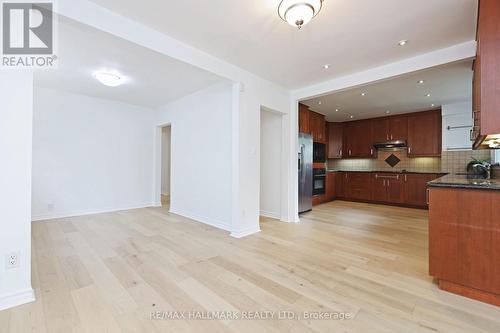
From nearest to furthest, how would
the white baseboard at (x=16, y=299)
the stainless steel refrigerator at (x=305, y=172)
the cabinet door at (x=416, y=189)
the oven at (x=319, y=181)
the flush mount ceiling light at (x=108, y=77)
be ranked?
the white baseboard at (x=16, y=299), the flush mount ceiling light at (x=108, y=77), the stainless steel refrigerator at (x=305, y=172), the cabinet door at (x=416, y=189), the oven at (x=319, y=181)

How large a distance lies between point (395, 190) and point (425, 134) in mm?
1615

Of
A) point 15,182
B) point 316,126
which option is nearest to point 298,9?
point 15,182

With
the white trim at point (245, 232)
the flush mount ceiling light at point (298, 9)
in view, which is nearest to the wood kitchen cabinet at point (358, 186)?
the white trim at point (245, 232)

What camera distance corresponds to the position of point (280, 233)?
350 cm

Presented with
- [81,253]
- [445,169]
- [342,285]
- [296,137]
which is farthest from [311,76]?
[445,169]

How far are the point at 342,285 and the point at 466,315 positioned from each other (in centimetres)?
84

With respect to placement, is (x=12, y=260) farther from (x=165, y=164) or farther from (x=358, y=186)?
(x=358, y=186)

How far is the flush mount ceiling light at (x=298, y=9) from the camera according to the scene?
1785 mm

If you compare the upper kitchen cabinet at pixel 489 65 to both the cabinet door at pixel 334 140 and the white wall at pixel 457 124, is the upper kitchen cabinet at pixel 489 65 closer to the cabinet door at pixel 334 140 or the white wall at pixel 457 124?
the white wall at pixel 457 124

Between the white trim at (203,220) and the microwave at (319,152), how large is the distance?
3035mm

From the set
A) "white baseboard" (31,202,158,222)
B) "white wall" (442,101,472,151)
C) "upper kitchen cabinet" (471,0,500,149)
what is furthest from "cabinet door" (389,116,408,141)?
"white baseboard" (31,202,158,222)

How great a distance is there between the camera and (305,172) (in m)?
4.79

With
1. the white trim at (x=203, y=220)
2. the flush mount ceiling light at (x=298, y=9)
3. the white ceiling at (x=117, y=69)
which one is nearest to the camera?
the flush mount ceiling light at (x=298, y=9)

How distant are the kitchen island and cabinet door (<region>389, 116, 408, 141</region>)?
4739 mm
